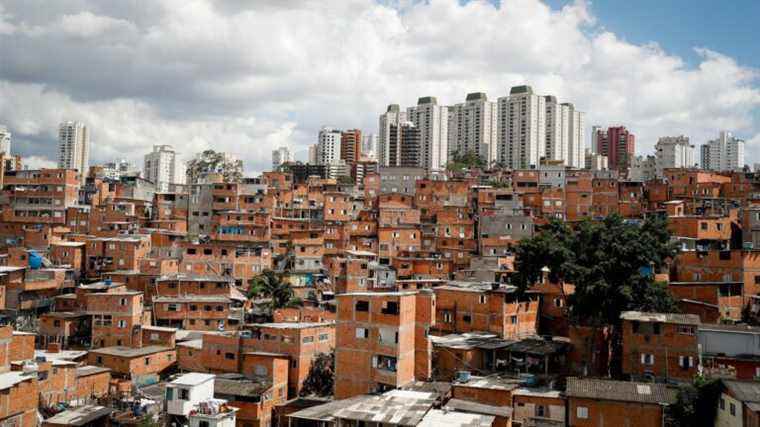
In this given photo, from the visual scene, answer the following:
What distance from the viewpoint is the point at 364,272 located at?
45.9 meters

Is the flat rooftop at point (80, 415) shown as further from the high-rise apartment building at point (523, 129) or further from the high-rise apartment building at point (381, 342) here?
the high-rise apartment building at point (523, 129)

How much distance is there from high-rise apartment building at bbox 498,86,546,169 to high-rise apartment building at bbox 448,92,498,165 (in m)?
2.41

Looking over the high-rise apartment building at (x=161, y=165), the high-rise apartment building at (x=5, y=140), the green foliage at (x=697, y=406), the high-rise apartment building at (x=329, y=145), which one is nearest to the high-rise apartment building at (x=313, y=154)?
the high-rise apartment building at (x=329, y=145)

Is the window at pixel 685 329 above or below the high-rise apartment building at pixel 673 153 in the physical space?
below

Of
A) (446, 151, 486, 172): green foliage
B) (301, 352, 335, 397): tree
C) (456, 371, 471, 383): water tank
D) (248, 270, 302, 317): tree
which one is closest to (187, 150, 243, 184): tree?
(446, 151, 486, 172): green foliage

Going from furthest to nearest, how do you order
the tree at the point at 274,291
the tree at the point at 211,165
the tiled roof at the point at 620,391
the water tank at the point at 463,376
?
the tree at the point at 211,165
the tree at the point at 274,291
the water tank at the point at 463,376
the tiled roof at the point at 620,391

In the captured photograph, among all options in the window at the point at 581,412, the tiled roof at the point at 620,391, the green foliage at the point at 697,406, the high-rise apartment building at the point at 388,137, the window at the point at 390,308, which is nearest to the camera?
the green foliage at the point at 697,406

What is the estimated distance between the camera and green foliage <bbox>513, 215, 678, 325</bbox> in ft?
106

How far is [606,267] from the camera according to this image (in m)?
32.5

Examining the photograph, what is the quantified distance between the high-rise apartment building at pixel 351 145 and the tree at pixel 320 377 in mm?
87672

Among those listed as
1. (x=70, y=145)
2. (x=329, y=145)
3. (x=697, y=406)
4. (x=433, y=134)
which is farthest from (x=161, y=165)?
(x=697, y=406)

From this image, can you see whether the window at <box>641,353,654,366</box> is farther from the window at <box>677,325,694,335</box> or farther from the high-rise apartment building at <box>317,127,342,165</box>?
the high-rise apartment building at <box>317,127,342,165</box>

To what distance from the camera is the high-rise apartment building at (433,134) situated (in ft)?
372

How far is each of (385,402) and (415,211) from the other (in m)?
33.5
